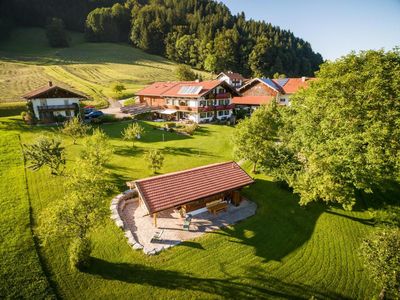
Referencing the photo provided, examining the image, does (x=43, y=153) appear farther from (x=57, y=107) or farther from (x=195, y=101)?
(x=195, y=101)

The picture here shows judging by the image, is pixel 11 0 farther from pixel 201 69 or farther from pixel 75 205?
pixel 75 205

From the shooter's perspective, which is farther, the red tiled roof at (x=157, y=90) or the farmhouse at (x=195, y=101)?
the red tiled roof at (x=157, y=90)

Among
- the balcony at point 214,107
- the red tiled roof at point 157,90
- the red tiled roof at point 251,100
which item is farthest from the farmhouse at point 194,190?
the red tiled roof at point 157,90

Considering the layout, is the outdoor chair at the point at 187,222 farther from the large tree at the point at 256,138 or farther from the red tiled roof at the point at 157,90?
the red tiled roof at the point at 157,90

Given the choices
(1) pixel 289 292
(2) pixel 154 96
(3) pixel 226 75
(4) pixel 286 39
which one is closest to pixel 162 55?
(3) pixel 226 75

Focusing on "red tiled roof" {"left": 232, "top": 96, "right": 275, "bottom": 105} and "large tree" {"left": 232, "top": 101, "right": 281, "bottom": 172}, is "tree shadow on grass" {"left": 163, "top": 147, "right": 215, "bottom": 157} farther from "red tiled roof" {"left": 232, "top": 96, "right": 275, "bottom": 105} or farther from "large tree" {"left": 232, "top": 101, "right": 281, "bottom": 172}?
"red tiled roof" {"left": 232, "top": 96, "right": 275, "bottom": 105}

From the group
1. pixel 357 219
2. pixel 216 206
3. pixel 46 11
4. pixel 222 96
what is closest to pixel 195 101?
pixel 222 96

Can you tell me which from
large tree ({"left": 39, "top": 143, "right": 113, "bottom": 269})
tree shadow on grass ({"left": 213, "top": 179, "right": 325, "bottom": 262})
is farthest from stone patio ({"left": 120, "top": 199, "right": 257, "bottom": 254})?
large tree ({"left": 39, "top": 143, "right": 113, "bottom": 269})
